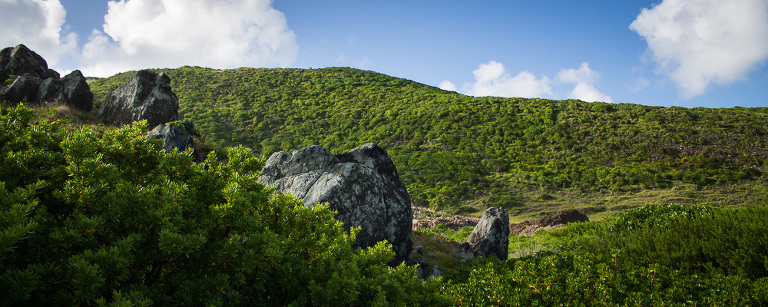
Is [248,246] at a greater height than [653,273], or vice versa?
[248,246]

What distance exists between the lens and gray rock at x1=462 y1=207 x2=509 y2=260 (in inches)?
434

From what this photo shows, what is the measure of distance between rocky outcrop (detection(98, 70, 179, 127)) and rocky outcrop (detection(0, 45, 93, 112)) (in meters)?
1.08

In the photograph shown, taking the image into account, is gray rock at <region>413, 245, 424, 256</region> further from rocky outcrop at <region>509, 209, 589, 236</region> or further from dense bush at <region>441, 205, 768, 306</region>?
rocky outcrop at <region>509, 209, 589, 236</region>

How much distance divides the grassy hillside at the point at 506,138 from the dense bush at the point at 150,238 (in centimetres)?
1732

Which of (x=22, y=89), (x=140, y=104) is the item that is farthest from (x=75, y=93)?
(x=140, y=104)

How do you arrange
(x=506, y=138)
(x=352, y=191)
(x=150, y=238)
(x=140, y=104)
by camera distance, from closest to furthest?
(x=150, y=238), (x=352, y=191), (x=140, y=104), (x=506, y=138)

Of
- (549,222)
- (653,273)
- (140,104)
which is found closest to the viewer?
(653,273)

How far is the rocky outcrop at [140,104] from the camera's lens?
55.9 feet

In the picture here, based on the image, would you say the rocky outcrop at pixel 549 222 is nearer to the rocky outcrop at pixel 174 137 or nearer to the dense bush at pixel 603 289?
the dense bush at pixel 603 289

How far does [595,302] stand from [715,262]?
14.3 feet

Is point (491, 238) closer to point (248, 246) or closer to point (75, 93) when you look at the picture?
point (248, 246)

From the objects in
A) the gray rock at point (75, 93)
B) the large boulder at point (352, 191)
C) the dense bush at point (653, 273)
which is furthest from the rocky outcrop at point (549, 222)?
the gray rock at point (75, 93)

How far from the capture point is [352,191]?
8.68 meters

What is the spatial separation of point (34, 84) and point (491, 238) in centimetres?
2047
